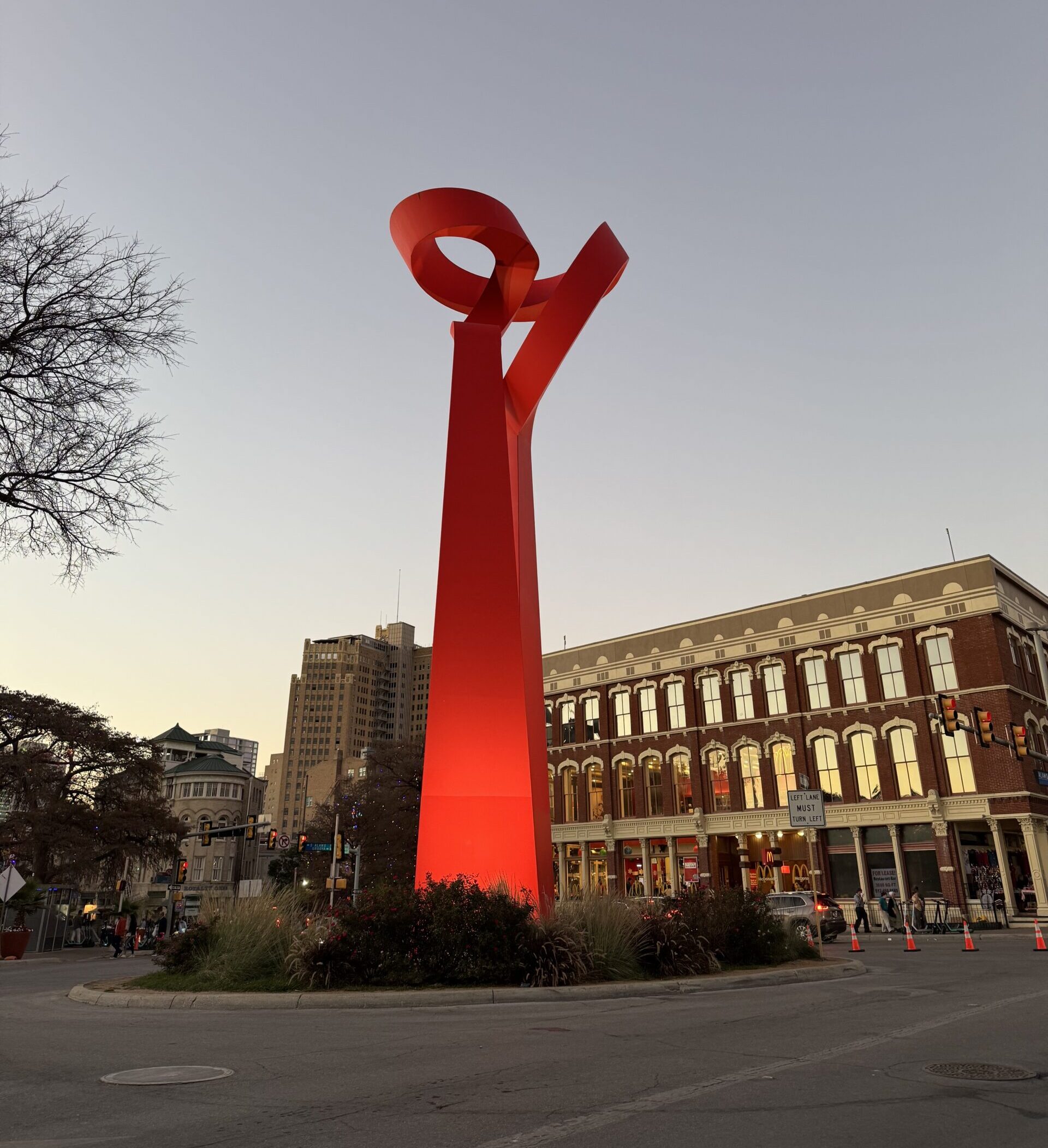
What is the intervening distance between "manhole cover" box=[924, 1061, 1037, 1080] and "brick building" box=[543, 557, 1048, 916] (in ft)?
100

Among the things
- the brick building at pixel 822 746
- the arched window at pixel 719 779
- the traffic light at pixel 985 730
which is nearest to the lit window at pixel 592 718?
the brick building at pixel 822 746

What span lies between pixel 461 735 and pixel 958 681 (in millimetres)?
33033

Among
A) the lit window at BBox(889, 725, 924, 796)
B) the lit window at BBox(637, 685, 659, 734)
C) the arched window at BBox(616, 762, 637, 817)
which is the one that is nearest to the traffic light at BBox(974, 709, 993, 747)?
the lit window at BBox(889, 725, 924, 796)

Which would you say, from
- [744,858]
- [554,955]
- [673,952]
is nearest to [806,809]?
[673,952]

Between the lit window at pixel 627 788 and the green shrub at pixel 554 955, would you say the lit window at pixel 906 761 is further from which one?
the green shrub at pixel 554 955

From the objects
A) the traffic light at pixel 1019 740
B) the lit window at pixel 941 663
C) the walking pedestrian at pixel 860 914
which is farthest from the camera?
the lit window at pixel 941 663

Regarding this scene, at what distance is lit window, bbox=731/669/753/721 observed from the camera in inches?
1917

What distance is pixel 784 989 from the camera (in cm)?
1294

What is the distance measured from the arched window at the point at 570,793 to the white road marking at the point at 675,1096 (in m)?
47.8

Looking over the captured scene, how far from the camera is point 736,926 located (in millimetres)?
15445

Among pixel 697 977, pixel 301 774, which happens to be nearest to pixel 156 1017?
pixel 697 977

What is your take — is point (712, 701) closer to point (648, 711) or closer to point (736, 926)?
point (648, 711)

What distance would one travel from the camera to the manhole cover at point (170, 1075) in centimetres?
650

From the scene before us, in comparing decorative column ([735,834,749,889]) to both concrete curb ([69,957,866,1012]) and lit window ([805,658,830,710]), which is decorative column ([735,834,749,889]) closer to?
lit window ([805,658,830,710])
